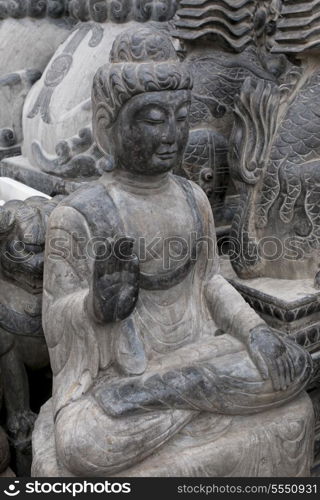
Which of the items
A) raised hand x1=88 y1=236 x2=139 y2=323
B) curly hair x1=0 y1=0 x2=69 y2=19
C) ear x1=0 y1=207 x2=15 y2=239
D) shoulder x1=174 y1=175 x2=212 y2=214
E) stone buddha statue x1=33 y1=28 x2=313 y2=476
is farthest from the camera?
curly hair x1=0 y1=0 x2=69 y2=19

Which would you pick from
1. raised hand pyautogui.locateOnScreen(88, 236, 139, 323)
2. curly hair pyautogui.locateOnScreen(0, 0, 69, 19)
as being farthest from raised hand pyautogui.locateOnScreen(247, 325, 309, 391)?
curly hair pyautogui.locateOnScreen(0, 0, 69, 19)

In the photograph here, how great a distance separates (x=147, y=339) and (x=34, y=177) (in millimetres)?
2058

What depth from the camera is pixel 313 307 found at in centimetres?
313

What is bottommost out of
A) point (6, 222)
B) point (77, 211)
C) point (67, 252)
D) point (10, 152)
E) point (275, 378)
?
point (10, 152)

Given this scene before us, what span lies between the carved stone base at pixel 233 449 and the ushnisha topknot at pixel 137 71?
1101 millimetres

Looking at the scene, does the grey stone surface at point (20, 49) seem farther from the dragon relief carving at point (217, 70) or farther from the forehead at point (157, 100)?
the forehead at point (157, 100)

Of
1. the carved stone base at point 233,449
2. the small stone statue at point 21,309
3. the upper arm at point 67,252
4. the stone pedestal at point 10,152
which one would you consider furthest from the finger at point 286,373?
the stone pedestal at point 10,152

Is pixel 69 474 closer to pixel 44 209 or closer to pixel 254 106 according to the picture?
pixel 44 209

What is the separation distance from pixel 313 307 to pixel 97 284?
1.25 meters

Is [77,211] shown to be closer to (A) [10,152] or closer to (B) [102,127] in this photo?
(B) [102,127]

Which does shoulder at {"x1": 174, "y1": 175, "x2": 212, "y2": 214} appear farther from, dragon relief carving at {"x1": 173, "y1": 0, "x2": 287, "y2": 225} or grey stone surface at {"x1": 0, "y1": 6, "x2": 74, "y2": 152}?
grey stone surface at {"x1": 0, "y1": 6, "x2": 74, "y2": 152}

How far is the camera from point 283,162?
124 inches

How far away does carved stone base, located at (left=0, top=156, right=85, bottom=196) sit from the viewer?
13.7 ft

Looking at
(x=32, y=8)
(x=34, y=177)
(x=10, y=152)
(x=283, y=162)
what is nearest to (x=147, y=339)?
(x=283, y=162)
